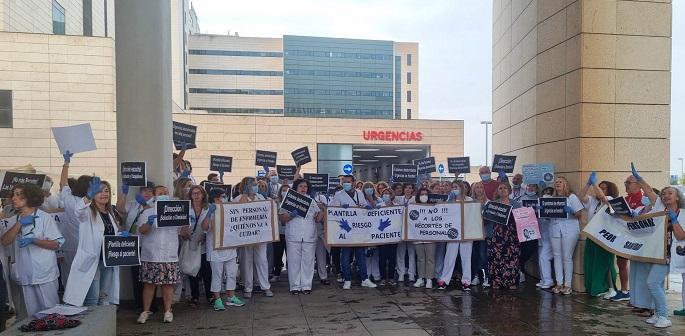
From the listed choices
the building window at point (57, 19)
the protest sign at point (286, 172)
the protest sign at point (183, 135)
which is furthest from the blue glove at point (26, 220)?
the building window at point (57, 19)

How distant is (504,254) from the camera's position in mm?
8875

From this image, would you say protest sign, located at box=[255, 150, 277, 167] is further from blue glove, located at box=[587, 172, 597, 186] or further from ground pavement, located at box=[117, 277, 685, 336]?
blue glove, located at box=[587, 172, 597, 186]

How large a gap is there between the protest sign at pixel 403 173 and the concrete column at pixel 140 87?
4611 mm

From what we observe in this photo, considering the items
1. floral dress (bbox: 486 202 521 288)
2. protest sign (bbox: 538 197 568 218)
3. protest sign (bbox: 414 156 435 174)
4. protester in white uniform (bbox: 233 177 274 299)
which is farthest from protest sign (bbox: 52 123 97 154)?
protest sign (bbox: 538 197 568 218)

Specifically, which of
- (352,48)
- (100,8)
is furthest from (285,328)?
(352,48)

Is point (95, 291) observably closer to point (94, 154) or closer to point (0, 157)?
point (94, 154)

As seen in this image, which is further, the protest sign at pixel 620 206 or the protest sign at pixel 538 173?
the protest sign at pixel 538 173

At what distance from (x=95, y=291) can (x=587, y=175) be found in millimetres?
7570

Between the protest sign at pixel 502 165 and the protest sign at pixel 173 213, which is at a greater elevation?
the protest sign at pixel 502 165

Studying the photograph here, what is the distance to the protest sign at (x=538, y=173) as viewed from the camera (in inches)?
374

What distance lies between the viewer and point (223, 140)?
4331 cm

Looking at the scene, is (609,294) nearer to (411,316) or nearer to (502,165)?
(502,165)

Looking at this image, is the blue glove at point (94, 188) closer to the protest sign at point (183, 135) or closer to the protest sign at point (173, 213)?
the protest sign at point (173, 213)

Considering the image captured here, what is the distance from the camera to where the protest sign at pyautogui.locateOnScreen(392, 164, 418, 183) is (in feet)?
34.9
